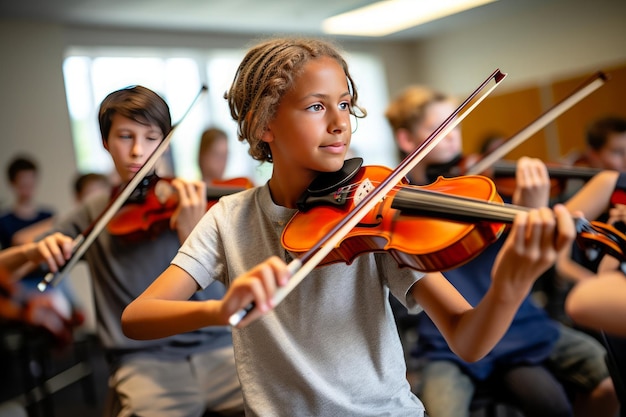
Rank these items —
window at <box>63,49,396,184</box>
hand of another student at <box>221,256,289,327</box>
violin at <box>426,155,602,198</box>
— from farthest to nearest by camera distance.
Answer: window at <box>63,49,396,184</box> → violin at <box>426,155,602,198</box> → hand of another student at <box>221,256,289,327</box>

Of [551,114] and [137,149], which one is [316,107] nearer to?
[137,149]

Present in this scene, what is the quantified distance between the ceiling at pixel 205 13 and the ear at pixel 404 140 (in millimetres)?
3525

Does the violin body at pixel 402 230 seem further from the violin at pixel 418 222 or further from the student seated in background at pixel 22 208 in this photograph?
the student seated in background at pixel 22 208

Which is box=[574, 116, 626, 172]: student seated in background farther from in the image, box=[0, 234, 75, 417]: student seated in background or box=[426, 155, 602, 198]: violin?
box=[0, 234, 75, 417]: student seated in background

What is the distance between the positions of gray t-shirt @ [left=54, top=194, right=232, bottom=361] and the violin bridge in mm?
485

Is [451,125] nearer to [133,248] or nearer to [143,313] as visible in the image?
[143,313]

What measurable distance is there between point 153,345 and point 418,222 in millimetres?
781

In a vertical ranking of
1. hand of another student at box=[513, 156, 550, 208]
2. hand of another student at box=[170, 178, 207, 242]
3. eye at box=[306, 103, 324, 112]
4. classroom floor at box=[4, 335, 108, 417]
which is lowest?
classroom floor at box=[4, 335, 108, 417]

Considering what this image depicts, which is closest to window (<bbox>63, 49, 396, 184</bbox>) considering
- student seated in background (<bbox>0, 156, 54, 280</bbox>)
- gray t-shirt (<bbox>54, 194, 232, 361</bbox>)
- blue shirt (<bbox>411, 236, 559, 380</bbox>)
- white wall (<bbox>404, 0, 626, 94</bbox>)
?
student seated in background (<bbox>0, 156, 54, 280</bbox>)

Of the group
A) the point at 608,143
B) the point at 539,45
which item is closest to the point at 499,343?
the point at 608,143

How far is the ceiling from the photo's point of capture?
16.8 feet

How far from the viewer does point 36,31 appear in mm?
5328

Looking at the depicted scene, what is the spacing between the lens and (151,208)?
139cm

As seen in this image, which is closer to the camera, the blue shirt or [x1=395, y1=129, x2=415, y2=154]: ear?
the blue shirt
